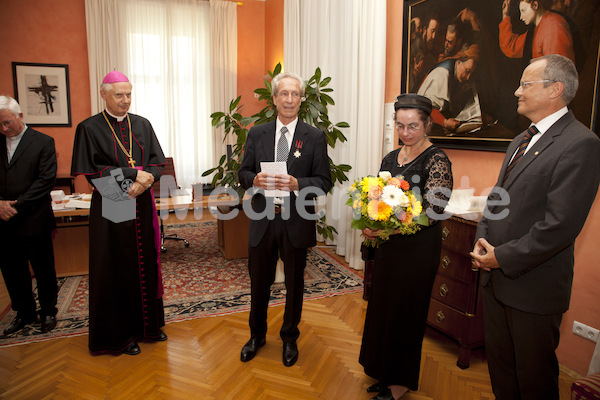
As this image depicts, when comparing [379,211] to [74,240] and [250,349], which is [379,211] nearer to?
[250,349]

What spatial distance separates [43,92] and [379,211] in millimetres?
7351

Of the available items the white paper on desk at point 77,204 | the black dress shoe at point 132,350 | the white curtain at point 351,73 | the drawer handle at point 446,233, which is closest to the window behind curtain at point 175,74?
the white curtain at point 351,73

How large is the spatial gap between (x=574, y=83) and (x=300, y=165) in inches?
60.6

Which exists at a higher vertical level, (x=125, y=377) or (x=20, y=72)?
(x=20, y=72)

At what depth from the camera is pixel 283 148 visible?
2.65 metres

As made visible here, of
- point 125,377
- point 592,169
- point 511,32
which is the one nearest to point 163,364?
point 125,377

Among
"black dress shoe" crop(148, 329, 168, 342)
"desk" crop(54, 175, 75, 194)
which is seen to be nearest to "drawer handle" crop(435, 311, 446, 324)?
"black dress shoe" crop(148, 329, 168, 342)

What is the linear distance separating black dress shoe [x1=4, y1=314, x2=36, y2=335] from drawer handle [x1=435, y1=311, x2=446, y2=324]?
11.1 ft

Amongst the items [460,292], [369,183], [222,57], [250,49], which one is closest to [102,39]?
[222,57]

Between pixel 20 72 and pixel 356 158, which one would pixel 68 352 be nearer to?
pixel 356 158

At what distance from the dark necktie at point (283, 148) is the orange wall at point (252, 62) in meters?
1.78

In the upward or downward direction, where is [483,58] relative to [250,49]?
downward

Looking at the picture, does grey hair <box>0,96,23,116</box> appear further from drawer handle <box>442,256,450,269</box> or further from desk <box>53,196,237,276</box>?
drawer handle <box>442,256,450,269</box>

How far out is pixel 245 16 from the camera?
317 inches
